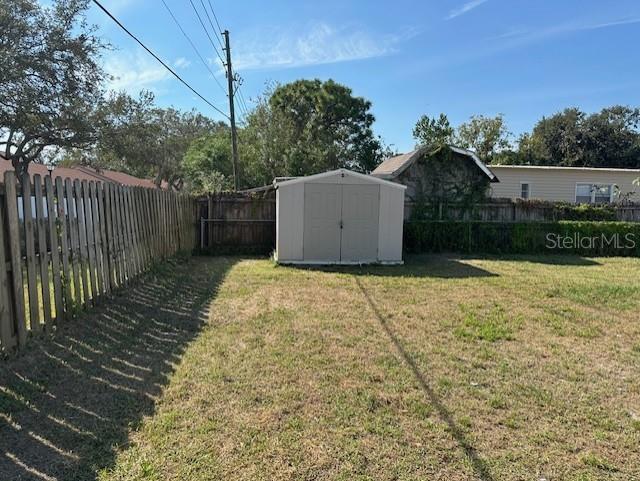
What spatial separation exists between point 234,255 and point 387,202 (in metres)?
4.56

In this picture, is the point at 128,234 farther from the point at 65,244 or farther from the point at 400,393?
the point at 400,393

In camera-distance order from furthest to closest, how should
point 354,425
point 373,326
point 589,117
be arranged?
point 589,117 → point 373,326 → point 354,425

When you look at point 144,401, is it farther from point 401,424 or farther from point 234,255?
point 234,255

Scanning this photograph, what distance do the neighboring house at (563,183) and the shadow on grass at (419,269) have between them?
923 cm

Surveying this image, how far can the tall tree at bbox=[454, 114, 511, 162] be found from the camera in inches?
1289

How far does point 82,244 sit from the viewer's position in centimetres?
500

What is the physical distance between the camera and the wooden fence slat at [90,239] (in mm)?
5145

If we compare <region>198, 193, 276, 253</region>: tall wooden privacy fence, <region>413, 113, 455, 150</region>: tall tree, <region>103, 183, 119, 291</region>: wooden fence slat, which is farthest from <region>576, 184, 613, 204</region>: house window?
<region>103, 183, 119, 291</region>: wooden fence slat

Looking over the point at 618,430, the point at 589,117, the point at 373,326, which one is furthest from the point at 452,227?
the point at 589,117

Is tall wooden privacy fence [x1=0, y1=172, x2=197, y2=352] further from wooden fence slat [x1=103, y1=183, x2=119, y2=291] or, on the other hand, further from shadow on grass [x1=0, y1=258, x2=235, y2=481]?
shadow on grass [x1=0, y1=258, x2=235, y2=481]

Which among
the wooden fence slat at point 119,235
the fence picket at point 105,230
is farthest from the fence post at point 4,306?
the wooden fence slat at point 119,235

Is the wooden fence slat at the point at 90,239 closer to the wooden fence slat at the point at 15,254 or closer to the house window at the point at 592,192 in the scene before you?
the wooden fence slat at the point at 15,254

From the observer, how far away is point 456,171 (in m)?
14.2

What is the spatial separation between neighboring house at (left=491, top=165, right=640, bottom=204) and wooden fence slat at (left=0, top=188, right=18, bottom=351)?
58.9 ft
